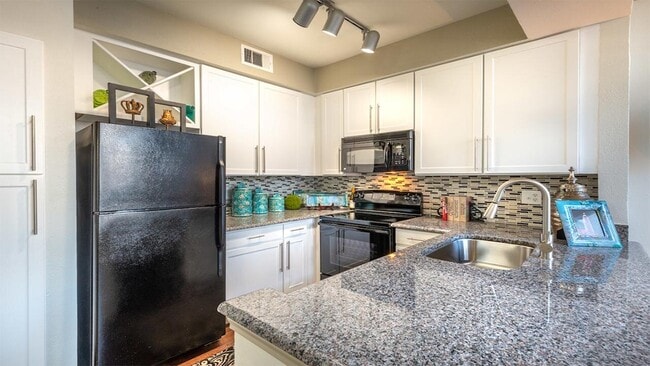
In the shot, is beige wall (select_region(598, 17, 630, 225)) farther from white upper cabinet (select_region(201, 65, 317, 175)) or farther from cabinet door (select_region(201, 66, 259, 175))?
cabinet door (select_region(201, 66, 259, 175))

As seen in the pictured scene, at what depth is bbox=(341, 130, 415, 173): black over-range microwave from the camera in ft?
8.67

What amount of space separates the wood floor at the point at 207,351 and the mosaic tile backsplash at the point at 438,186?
1.31 metres

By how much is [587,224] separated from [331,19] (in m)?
1.95

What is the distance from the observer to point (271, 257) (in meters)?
2.54

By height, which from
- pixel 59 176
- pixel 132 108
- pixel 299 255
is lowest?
pixel 299 255

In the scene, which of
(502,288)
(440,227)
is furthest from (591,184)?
(502,288)

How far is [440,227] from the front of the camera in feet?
7.26

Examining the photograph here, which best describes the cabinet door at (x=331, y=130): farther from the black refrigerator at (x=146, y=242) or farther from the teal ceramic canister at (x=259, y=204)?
the black refrigerator at (x=146, y=242)

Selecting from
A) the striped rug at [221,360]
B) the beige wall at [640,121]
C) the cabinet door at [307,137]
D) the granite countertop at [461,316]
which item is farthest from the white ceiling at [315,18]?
the striped rug at [221,360]

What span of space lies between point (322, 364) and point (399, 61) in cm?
266

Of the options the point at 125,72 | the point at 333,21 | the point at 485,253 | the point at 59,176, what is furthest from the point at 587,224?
the point at 125,72

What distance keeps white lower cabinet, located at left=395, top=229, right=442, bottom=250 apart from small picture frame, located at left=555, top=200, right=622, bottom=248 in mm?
794

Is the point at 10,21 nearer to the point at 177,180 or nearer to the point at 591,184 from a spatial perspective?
the point at 177,180

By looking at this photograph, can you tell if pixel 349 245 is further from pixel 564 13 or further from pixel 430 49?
pixel 564 13
